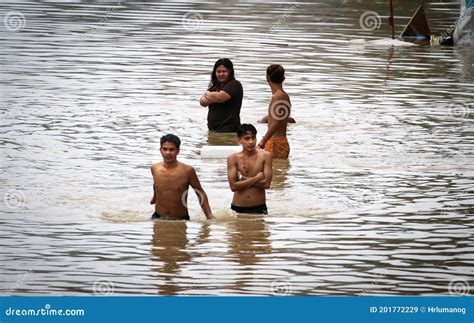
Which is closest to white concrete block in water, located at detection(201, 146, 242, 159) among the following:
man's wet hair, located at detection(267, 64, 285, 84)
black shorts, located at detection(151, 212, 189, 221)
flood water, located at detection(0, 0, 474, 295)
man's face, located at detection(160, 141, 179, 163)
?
flood water, located at detection(0, 0, 474, 295)

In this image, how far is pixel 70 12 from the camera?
3422 cm

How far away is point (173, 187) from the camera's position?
12.2m

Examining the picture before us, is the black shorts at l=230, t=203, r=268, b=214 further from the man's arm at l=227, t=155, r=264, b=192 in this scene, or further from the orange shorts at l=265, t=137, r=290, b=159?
the orange shorts at l=265, t=137, r=290, b=159

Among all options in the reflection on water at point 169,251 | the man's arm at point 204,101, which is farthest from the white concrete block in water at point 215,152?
the reflection on water at point 169,251

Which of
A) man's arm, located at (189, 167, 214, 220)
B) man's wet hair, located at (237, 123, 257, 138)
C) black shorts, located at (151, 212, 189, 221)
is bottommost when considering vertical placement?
black shorts, located at (151, 212, 189, 221)

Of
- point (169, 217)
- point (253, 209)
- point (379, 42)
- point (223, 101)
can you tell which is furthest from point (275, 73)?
point (379, 42)

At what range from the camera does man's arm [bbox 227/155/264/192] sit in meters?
12.5

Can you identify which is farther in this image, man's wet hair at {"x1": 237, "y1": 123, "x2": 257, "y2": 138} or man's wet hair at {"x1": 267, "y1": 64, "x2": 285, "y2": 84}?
man's wet hair at {"x1": 267, "y1": 64, "x2": 285, "y2": 84}

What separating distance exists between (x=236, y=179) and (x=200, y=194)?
25.7 inches

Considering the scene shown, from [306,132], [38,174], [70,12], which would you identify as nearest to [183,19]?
[70,12]

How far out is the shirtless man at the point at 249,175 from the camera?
12.5 metres

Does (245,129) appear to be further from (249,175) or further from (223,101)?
(223,101)

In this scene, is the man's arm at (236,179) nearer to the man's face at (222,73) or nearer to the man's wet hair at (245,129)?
the man's wet hair at (245,129)

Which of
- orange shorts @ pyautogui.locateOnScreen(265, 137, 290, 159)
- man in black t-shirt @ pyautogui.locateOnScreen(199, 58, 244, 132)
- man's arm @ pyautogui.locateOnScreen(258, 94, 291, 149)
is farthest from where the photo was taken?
man in black t-shirt @ pyautogui.locateOnScreen(199, 58, 244, 132)
